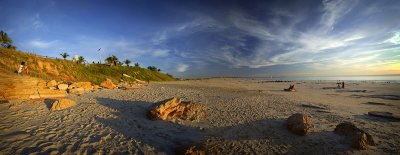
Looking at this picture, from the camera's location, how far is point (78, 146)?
640 centimetres

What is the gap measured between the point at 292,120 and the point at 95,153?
8941 mm

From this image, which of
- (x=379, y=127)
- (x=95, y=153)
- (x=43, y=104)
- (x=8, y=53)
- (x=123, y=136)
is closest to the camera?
(x=95, y=153)

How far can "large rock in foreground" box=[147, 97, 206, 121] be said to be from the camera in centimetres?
1028

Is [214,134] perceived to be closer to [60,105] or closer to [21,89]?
[60,105]

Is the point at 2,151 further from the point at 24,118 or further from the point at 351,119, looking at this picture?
the point at 351,119

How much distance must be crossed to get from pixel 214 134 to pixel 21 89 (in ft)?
44.8

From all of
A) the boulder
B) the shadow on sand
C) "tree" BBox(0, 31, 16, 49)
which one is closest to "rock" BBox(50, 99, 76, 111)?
the shadow on sand

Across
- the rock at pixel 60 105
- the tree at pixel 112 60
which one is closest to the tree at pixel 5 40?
the tree at pixel 112 60

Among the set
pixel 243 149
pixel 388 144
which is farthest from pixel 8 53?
pixel 388 144

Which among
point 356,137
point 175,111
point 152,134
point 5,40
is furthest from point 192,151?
point 5,40

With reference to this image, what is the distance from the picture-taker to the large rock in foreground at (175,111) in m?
10.3

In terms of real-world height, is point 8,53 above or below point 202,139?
above

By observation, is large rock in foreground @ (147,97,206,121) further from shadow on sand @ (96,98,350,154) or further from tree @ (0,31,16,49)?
tree @ (0,31,16,49)

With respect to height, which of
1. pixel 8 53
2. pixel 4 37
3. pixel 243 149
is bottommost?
pixel 243 149
